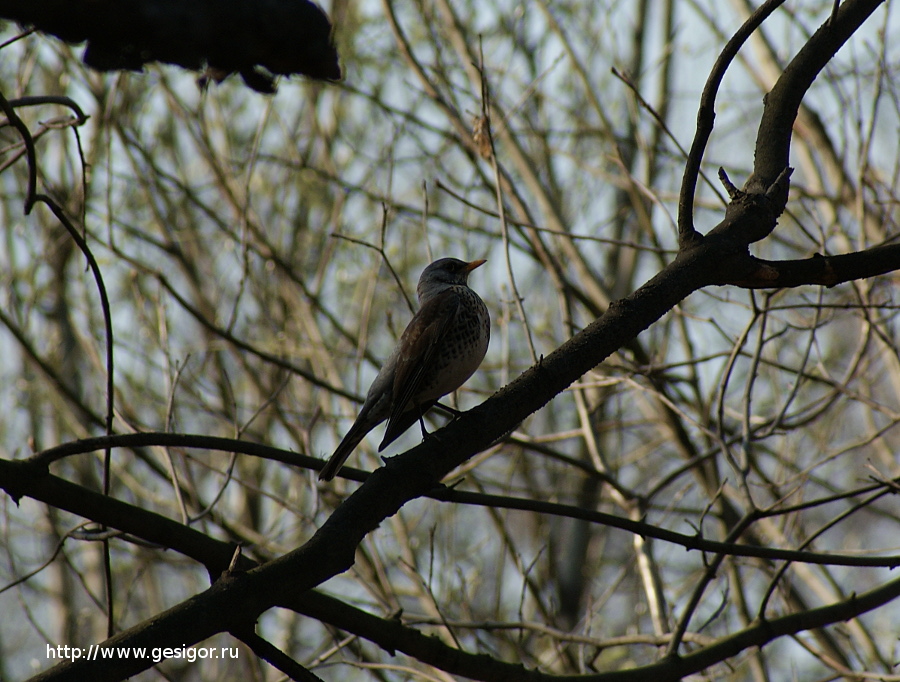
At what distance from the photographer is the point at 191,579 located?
30.9 ft

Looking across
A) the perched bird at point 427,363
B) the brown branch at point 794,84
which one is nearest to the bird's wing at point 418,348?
the perched bird at point 427,363

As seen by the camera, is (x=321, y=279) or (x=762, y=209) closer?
(x=762, y=209)

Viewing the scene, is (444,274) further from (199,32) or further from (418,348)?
(199,32)

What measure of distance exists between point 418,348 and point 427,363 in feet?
0.30

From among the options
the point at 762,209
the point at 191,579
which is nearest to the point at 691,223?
the point at 762,209

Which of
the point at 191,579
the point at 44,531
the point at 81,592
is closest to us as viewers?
the point at 44,531

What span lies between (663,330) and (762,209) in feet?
12.1

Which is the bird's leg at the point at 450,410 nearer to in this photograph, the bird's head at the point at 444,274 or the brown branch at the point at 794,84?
the bird's head at the point at 444,274

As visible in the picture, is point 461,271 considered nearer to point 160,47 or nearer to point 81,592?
point 160,47

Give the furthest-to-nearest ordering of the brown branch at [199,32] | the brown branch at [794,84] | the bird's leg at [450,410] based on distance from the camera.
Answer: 1. the bird's leg at [450,410]
2. the brown branch at [794,84]
3. the brown branch at [199,32]

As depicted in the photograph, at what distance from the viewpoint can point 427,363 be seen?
446cm

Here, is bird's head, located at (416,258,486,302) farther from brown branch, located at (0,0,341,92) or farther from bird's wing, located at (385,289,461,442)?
brown branch, located at (0,0,341,92)

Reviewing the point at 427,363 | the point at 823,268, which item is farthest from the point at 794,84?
the point at 427,363

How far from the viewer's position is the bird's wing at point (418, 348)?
4387 mm
